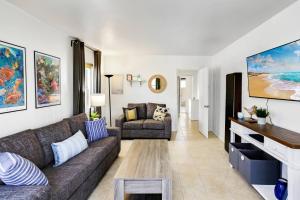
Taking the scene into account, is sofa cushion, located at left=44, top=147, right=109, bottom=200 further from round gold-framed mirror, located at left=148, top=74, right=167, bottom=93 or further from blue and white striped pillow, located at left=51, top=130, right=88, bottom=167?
round gold-framed mirror, located at left=148, top=74, right=167, bottom=93

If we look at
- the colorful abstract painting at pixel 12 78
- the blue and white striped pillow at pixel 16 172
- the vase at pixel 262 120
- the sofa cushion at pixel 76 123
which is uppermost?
the colorful abstract painting at pixel 12 78

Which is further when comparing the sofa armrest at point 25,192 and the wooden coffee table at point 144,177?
the wooden coffee table at point 144,177

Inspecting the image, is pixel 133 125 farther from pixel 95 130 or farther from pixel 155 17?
pixel 155 17

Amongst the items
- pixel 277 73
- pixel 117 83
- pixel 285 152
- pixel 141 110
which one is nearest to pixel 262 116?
pixel 277 73

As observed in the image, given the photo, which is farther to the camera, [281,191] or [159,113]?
[159,113]

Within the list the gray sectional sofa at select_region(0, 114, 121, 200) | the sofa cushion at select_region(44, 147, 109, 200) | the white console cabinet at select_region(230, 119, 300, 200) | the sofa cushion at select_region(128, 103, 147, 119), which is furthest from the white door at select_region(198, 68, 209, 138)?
the sofa cushion at select_region(44, 147, 109, 200)

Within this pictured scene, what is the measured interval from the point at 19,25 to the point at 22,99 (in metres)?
0.99

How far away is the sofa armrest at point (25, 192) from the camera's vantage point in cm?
162

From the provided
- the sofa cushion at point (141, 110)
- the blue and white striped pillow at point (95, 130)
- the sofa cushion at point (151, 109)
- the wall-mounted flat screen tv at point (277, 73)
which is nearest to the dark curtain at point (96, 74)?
the sofa cushion at point (141, 110)

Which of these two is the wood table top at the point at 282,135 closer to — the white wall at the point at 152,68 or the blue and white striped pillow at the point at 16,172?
the blue and white striped pillow at the point at 16,172

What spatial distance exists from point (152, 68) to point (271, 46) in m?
3.98

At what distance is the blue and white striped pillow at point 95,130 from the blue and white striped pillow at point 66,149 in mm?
673

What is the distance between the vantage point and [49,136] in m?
2.84

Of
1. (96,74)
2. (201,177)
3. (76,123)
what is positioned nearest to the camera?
(201,177)
